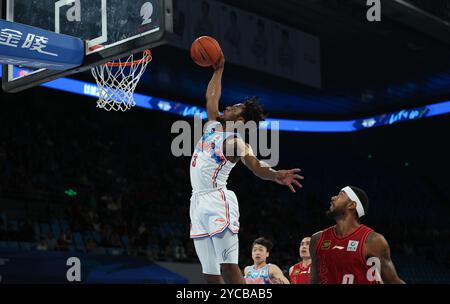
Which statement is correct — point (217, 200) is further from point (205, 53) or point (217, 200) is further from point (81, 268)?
point (81, 268)

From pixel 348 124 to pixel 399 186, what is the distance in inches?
111

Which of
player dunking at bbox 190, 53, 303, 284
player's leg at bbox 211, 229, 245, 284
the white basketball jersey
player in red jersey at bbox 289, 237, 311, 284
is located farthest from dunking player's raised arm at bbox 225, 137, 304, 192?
player in red jersey at bbox 289, 237, 311, 284

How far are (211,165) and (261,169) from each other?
21.8 inches

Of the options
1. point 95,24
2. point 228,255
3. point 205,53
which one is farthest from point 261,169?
point 95,24

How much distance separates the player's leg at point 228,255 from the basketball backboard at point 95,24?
74.0 inches

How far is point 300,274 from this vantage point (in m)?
7.66

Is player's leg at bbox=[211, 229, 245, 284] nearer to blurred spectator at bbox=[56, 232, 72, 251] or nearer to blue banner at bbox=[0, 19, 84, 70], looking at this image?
blue banner at bbox=[0, 19, 84, 70]

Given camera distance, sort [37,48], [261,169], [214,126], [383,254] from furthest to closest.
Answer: [37,48] → [214,126] → [261,169] → [383,254]

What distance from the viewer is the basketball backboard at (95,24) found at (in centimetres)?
589

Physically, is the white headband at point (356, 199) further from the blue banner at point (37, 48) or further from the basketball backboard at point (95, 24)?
the blue banner at point (37, 48)
